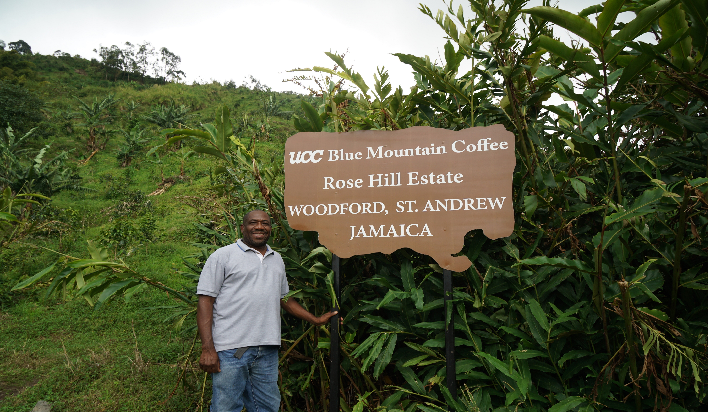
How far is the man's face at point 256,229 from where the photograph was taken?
2121 mm

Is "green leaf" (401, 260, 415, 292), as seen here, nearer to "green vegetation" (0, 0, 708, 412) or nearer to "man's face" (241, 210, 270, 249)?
"green vegetation" (0, 0, 708, 412)

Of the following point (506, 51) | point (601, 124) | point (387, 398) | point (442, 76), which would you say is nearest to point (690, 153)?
point (601, 124)

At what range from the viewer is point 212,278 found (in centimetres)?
202

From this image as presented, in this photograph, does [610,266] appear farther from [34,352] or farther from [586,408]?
[34,352]

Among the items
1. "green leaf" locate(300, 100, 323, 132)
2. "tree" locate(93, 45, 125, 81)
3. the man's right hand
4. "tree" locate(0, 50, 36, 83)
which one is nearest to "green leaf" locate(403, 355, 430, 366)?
the man's right hand

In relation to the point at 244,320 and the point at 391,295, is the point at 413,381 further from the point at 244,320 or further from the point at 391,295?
the point at 244,320

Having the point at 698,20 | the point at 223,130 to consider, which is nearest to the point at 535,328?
the point at 698,20

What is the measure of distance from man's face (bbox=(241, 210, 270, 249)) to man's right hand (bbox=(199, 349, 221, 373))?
55 cm

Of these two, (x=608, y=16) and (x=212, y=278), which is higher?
(x=608, y=16)

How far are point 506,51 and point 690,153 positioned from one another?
95 centimetres

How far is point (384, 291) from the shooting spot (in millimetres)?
2137

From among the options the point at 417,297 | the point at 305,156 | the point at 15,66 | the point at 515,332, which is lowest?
the point at 515,332

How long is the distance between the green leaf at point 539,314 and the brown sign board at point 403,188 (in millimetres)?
303

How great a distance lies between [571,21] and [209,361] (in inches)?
80.4
